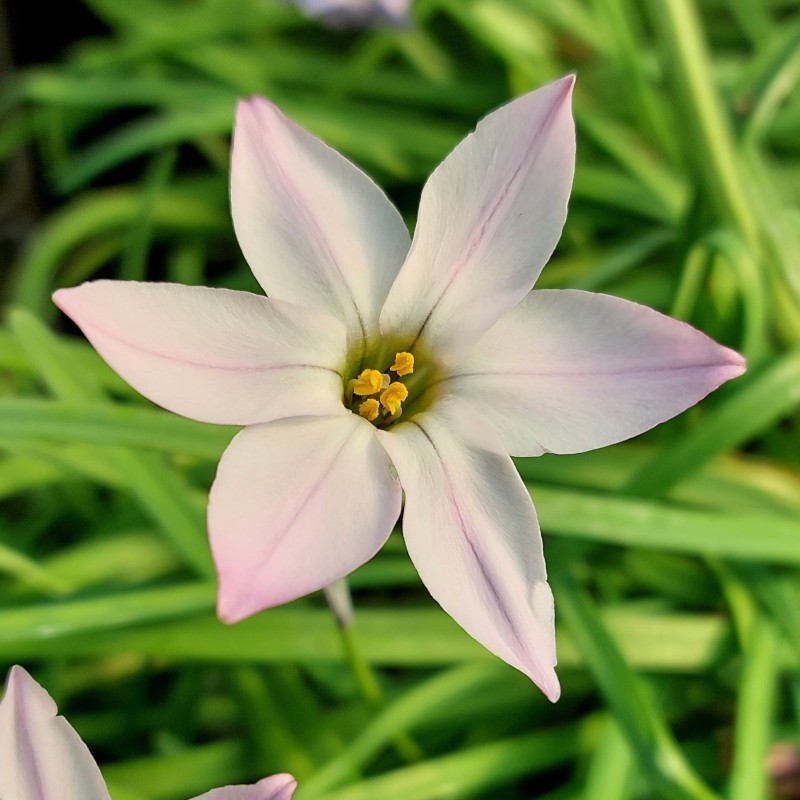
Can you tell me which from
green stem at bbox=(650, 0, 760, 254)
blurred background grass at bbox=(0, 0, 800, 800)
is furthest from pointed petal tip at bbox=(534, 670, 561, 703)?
green stem at bbox=(650, 0, 760, 254)

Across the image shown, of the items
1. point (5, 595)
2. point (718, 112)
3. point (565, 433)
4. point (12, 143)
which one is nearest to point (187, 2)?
point (12, 143)

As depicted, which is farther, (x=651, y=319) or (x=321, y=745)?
(x=321, y=745)

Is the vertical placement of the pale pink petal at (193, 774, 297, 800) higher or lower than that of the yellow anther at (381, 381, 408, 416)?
lower

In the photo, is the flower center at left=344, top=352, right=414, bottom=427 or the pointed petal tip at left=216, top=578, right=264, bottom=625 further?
the flower center at left=344, top=352, right=414, bottom=427

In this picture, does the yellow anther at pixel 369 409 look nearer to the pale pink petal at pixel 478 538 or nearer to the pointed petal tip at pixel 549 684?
the pale pink petal at pixel 478 538

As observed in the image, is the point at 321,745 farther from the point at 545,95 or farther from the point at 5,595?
the point at 545,95

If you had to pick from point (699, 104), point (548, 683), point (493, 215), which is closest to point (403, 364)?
point (493, 215)

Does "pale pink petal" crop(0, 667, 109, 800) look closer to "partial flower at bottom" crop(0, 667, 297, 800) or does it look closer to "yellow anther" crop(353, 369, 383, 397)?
"partial flower at bottom" crop(0, 667, 297, 800)
